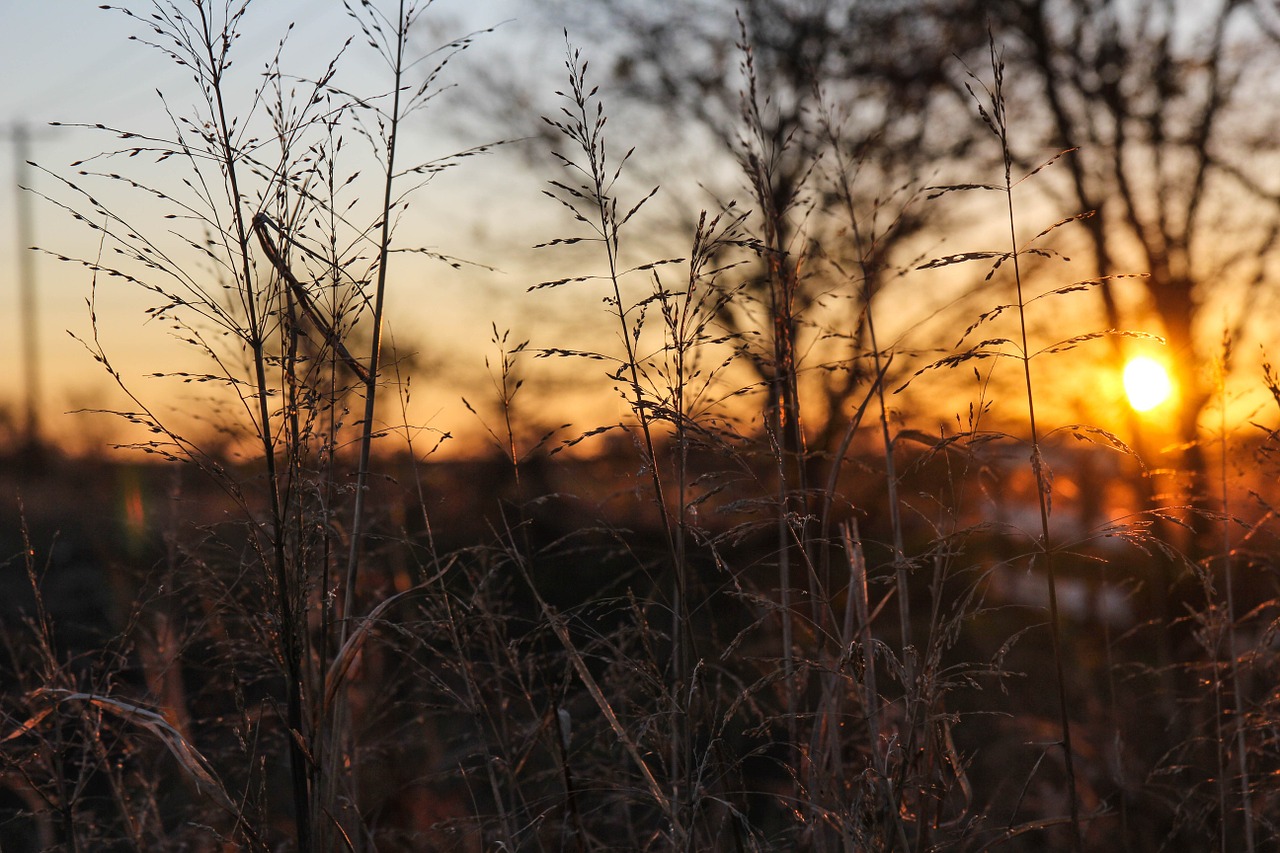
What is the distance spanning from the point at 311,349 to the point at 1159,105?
20.5ft

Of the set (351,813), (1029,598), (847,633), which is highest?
(847,633)

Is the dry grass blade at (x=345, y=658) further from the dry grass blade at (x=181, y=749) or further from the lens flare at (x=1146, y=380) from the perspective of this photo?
the lens flare at (x=1146, y=380)

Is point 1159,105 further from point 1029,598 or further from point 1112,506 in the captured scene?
point 1029,598

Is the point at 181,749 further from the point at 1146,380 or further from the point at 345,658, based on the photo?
the point at 1146,380

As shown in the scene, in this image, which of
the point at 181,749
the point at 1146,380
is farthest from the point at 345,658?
the point at 1146,380

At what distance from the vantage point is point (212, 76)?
160cm

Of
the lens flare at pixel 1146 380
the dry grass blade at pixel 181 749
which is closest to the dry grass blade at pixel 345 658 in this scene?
the dry grass blade at pixel 181 749

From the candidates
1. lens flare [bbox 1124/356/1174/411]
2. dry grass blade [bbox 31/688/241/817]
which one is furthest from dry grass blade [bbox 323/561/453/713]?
lens flare [bbox 1124/356/1174/411]

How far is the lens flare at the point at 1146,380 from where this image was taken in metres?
4.79

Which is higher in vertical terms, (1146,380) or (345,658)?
(1146,380)

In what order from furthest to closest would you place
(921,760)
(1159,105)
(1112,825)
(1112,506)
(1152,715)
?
(1112,506), (1159,105), (1152,715), (1112,825), (921,760)

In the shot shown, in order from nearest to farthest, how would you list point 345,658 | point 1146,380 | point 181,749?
point 181,749 → point 345,658 → point 1146,380

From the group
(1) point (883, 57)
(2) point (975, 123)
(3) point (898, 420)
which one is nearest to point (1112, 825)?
(3) point (898, 420)

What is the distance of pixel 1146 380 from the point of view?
4.87m
